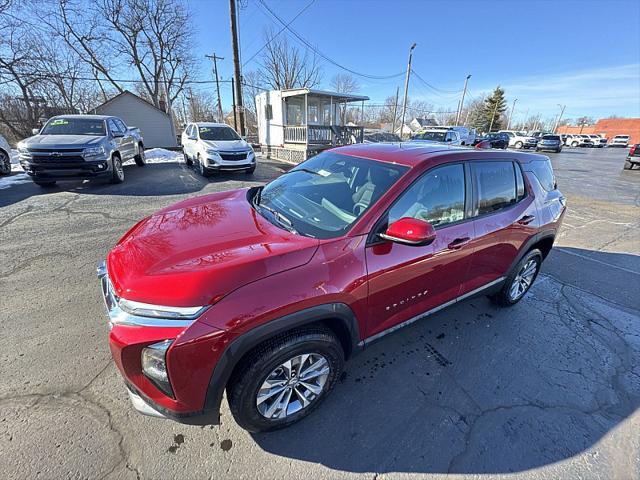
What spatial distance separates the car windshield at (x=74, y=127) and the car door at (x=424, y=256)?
9.02 m

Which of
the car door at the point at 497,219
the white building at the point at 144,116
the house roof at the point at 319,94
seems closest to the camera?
the car door at the point at 497,219

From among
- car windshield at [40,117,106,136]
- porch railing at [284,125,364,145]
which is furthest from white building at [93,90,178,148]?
car windshield at [40,117,106,136]

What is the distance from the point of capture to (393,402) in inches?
82.6

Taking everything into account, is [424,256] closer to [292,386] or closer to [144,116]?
[292,386]

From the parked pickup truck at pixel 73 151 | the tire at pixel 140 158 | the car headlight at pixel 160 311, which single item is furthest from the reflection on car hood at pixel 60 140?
the car headlight at pixel 160 311

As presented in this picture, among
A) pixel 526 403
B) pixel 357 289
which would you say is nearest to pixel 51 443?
pixel 357 289

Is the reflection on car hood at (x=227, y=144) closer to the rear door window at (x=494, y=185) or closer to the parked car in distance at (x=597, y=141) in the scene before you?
the rear door window at (x=494, y=185)

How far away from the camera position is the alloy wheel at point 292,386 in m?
1.76

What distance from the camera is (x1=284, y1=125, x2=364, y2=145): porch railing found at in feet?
44.4

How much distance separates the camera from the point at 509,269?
9.62 feet

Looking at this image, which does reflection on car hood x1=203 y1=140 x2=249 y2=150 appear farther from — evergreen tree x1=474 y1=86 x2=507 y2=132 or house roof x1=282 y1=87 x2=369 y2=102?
evergreen tree x1=474 y1=86 x2=507 y2=132

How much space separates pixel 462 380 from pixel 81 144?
8.87 meters

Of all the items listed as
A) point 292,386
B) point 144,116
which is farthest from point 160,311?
point 144,116

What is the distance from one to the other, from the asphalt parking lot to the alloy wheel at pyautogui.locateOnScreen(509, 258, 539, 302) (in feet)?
0.57
